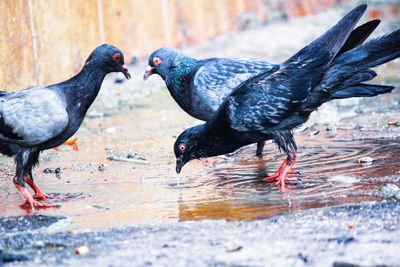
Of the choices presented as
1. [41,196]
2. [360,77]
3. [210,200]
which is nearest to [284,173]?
[210,200]

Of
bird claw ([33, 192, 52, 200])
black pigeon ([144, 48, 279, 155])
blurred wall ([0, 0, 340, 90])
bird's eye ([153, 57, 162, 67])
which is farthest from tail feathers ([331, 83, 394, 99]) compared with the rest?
blurred wall ([0, 0, 340, 90])

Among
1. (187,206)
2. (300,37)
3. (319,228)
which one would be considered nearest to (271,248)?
(319,228)

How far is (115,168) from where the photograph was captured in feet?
23.0

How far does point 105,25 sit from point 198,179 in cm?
541

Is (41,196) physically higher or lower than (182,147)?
lower

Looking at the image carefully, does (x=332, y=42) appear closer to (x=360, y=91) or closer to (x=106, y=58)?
(x=360, y=91)

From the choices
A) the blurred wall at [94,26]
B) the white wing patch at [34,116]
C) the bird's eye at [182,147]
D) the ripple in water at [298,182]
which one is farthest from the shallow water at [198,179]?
the blurred wall at [94,26]

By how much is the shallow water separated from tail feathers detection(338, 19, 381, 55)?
2.93 feet

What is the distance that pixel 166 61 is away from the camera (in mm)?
7566

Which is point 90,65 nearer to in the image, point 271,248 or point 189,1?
point 271,248

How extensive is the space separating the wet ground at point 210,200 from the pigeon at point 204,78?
0.49 meters

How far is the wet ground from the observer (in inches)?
170

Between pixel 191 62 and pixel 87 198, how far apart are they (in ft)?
6.62

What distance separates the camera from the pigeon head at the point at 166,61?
24.5ft
